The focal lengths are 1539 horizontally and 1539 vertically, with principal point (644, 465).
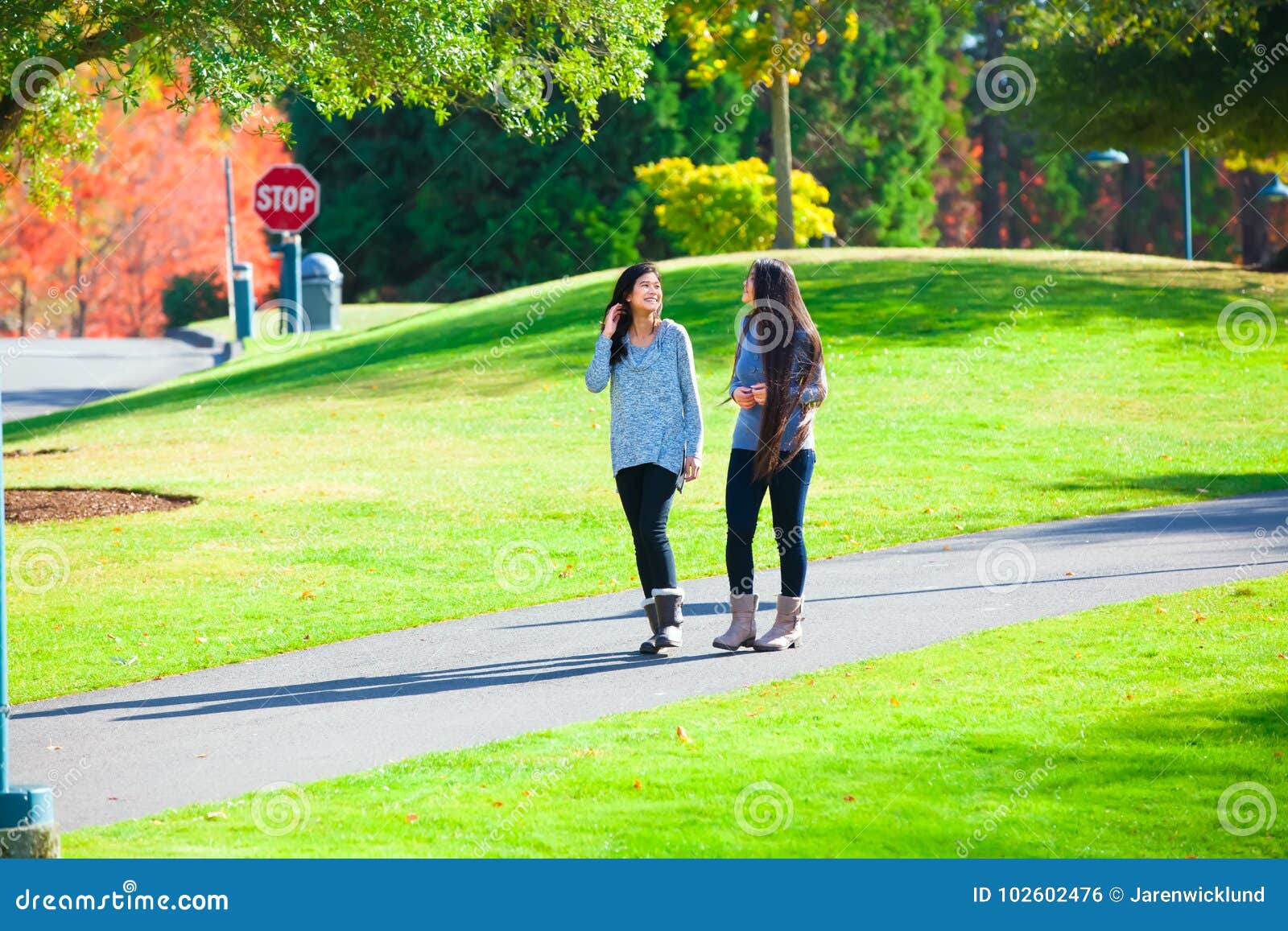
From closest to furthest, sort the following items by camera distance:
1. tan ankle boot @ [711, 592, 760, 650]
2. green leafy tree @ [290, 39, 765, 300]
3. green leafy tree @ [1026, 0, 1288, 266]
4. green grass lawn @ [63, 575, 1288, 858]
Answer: green grass lawn @ [63, 575, 1288, 858]
tan ankle boot @ [711, 592, 760, 650]
green leafy tree @ [1026, 0, 1288, 266]
green leafy tree @ [290, 39, 765, 300]

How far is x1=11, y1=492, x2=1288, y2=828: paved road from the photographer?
6273 millimetres

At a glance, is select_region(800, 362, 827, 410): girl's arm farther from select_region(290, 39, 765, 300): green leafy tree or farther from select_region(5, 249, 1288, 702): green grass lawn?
select_region(290, 39, 765, 300): green leafy tree

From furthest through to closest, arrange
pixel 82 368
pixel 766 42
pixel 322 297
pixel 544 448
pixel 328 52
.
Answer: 1. pixel 322 297
2. pixel 82 368
3. pixel 766 42
4. pixel 544 448
5. pixel 328 52

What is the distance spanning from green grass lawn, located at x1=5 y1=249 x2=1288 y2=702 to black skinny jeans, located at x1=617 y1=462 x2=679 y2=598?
1.99 m

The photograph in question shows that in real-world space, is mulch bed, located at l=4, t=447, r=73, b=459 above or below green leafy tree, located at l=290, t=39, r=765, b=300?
below

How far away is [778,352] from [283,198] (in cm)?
2786

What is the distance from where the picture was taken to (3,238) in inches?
1706

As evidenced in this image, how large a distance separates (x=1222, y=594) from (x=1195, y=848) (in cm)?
411

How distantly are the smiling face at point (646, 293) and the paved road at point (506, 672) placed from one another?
181 cm

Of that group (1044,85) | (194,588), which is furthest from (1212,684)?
(1044,85)

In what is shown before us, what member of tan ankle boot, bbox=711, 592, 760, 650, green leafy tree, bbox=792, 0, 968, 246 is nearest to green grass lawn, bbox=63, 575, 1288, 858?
tan ankle boot, bbox=711, 592, 760, 650

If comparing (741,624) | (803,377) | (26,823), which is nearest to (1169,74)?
(803,377)

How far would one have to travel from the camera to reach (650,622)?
26.3 feet

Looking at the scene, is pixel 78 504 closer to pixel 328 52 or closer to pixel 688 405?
pixel 328 52
